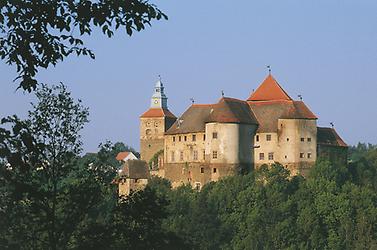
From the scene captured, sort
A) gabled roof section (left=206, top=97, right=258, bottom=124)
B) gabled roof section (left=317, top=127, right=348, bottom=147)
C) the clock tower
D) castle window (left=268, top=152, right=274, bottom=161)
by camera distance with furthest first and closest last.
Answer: the clock tower < gabled roof section (left=317, top=127, right=348, bottom=147) < gabled roof section (left=206, top=97, right=258, bottom=124) < castle window (left=268, top=152, right=274, bottom=161)

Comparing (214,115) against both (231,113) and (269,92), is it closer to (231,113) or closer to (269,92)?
(231,113)

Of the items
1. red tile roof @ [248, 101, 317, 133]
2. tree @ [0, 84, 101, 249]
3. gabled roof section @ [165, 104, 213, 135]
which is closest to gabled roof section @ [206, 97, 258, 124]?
red tile roof @ [248, 101, 317, 133]

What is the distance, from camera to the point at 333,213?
6178cm

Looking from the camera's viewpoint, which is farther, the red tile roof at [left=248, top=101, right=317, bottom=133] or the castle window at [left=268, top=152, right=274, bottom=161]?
the red tile roof at [left=248, top=101, right=317, bottom=133]

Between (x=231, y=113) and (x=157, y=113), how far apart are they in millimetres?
19243

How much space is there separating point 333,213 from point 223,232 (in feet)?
24.2

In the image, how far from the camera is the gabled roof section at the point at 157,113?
8789 centimetres

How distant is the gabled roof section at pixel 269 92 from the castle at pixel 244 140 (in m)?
0.07

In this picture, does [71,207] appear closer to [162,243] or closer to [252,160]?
[162,243]

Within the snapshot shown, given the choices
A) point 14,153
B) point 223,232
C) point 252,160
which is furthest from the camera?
point 252,160

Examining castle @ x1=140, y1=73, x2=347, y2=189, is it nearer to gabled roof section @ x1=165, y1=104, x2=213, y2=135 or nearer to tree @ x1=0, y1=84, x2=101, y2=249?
gabled roof section @ x1=165, y1=104, x2=213, y2=135

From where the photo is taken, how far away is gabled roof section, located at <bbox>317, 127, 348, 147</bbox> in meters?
69.8

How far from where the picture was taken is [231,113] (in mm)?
70000

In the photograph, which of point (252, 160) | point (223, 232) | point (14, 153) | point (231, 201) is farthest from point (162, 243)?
point (252, 160)
